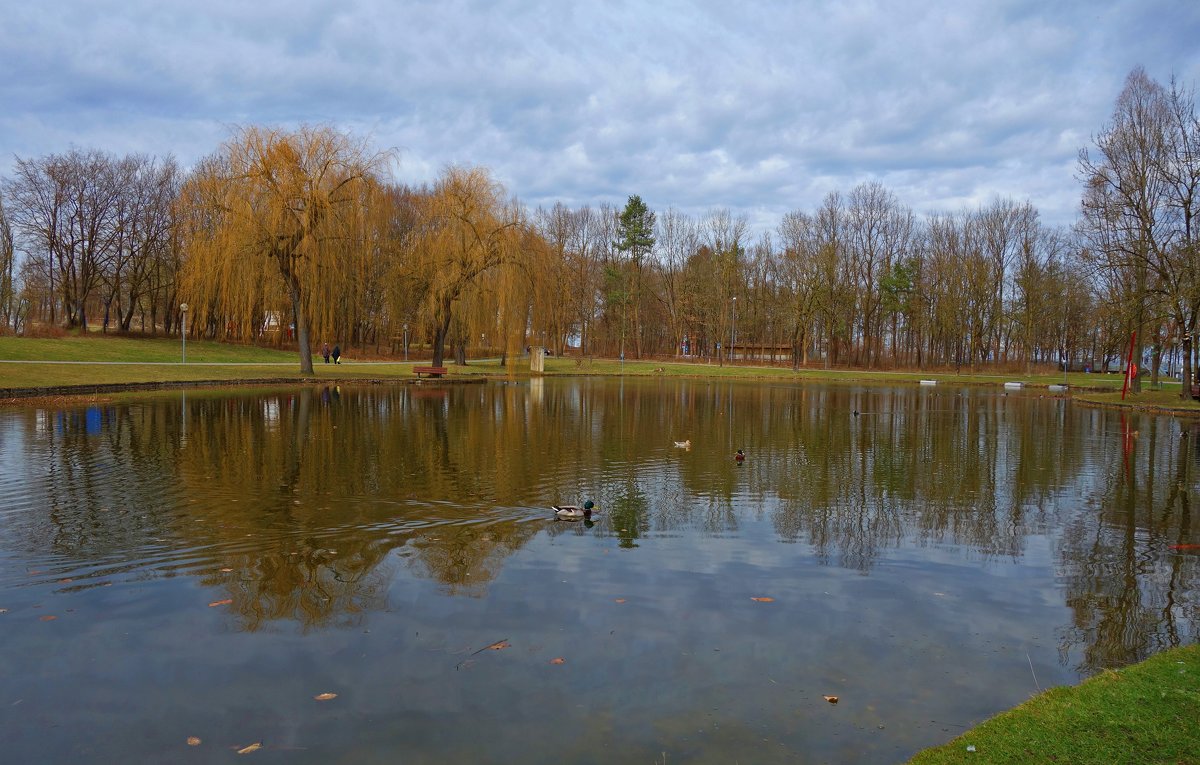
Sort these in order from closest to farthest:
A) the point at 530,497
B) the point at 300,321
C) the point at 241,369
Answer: the point at 530,497
the point at 300,321
the point at 241,369

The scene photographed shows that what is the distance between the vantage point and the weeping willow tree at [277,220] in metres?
32.7

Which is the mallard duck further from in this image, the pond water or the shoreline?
the shoreline

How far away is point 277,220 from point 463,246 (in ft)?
32.0

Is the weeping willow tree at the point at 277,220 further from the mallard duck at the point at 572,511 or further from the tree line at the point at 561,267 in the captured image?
the mallard duck at the point at 572,511

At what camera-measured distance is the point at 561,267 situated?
2014 inches

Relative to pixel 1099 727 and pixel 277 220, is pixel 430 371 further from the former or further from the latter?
pixel 1099 727

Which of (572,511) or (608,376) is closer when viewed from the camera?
(572,511)

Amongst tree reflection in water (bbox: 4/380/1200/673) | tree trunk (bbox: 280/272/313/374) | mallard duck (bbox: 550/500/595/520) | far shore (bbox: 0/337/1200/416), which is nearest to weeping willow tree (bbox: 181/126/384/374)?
tree trunk (bbox: 280/272/313/374)

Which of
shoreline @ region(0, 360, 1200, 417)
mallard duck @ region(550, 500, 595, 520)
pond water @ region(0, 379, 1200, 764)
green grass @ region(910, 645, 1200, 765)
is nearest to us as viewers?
green grass @ region(910, 645, 1200, 765)

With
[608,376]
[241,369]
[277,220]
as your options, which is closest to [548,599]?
[277,220]

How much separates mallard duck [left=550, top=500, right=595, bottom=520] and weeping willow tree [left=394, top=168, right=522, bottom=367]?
30.7 m

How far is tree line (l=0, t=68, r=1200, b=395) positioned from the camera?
32875 mm

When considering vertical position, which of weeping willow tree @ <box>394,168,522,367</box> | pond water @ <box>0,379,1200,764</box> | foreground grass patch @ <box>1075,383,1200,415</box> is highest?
weeping willow tree @ <box>394,168,522,367</box>

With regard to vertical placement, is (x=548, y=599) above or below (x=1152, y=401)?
below
